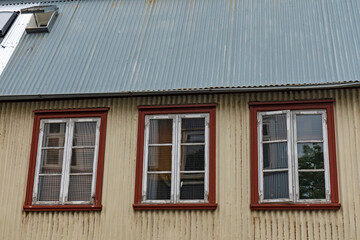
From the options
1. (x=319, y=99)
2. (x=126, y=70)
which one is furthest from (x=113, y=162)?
(x=319, y=99)

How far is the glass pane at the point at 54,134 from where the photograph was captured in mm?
11555

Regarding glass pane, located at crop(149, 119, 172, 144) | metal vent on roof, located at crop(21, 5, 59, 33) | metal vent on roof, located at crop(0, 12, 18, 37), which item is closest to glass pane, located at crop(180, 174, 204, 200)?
glass pane, located at crop(149, 119, 172, 144)

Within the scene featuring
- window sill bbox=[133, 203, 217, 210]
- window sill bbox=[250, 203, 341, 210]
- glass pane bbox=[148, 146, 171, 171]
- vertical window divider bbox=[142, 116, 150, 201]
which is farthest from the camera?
glass pane bbox=[148, 146, 171, 171]

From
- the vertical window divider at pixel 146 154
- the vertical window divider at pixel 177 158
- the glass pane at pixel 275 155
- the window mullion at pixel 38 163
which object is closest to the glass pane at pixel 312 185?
the glass pane at pixel 275 155

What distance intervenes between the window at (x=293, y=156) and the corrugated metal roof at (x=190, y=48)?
1.99 ft

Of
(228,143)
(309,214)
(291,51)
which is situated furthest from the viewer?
(291,51)

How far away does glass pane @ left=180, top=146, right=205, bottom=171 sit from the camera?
1089 centimetres

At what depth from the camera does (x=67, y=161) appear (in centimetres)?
1133

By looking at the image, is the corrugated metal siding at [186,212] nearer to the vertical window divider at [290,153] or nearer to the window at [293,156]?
the window at [293,156]

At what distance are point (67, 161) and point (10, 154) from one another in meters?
1.30

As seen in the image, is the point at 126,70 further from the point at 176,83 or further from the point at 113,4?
the point at 113,4

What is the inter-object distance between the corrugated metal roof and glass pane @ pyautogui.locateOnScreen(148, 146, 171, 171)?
1250 mm

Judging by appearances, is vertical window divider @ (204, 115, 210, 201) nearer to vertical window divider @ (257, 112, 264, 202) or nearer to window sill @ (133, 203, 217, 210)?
window sill @ (133, 203, 217, 210)

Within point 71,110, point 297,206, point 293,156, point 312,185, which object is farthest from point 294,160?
point 71,110
